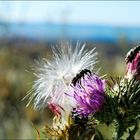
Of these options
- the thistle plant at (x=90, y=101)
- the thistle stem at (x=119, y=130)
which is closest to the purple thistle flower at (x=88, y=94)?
the thistle plant at (x=90, y=101)

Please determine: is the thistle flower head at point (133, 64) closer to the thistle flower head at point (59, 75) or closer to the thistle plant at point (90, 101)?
the thistle plant at point (90, 101)

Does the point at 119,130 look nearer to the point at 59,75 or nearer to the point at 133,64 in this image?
the point at 133,64

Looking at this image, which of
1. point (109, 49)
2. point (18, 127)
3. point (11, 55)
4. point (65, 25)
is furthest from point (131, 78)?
point (109, 49)

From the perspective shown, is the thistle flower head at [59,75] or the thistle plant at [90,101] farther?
the thistle flower head at [59,75]

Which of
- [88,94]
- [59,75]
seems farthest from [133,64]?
[59,75]

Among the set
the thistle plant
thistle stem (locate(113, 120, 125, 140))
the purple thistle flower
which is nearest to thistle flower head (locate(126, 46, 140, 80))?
the thistle plant

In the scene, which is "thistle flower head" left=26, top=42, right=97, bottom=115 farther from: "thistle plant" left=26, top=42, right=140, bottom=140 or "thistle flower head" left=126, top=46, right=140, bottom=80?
"thistle flower head" left=126, top=46, right=140, bottom=80
